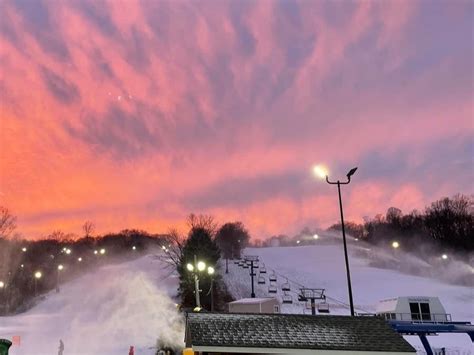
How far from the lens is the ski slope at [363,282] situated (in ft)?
173

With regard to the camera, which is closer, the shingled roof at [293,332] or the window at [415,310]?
the shingled roof at [293,332]

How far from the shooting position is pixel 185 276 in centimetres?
5575

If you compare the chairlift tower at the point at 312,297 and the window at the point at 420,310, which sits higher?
the chairlift tower at the point at 312,297

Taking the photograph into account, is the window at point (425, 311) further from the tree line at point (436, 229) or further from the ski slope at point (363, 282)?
the tree line at point (436, 229)

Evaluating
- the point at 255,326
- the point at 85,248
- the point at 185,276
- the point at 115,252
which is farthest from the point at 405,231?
the point at 255,326

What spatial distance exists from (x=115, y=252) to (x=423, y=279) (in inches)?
3608

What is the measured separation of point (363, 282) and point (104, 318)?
45761 millimetres

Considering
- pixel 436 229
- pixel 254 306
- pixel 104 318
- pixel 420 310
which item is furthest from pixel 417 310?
pixel 436 229

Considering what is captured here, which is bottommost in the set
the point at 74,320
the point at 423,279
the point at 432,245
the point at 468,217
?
the point at 74,320

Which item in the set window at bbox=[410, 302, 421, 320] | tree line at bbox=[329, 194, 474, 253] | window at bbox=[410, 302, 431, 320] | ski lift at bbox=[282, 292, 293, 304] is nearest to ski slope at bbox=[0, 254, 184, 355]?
ski lift at bbox=[282, 292, 293, 304]

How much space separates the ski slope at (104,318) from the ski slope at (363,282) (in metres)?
14.3

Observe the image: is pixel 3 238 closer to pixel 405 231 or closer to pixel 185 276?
pixel 185 276

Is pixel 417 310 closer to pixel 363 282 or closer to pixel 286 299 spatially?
pixel 286 299

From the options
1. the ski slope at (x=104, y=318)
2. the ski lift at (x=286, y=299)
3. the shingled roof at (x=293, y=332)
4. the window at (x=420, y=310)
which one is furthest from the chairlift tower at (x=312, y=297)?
the shingled roof at (x=293, y=332)
